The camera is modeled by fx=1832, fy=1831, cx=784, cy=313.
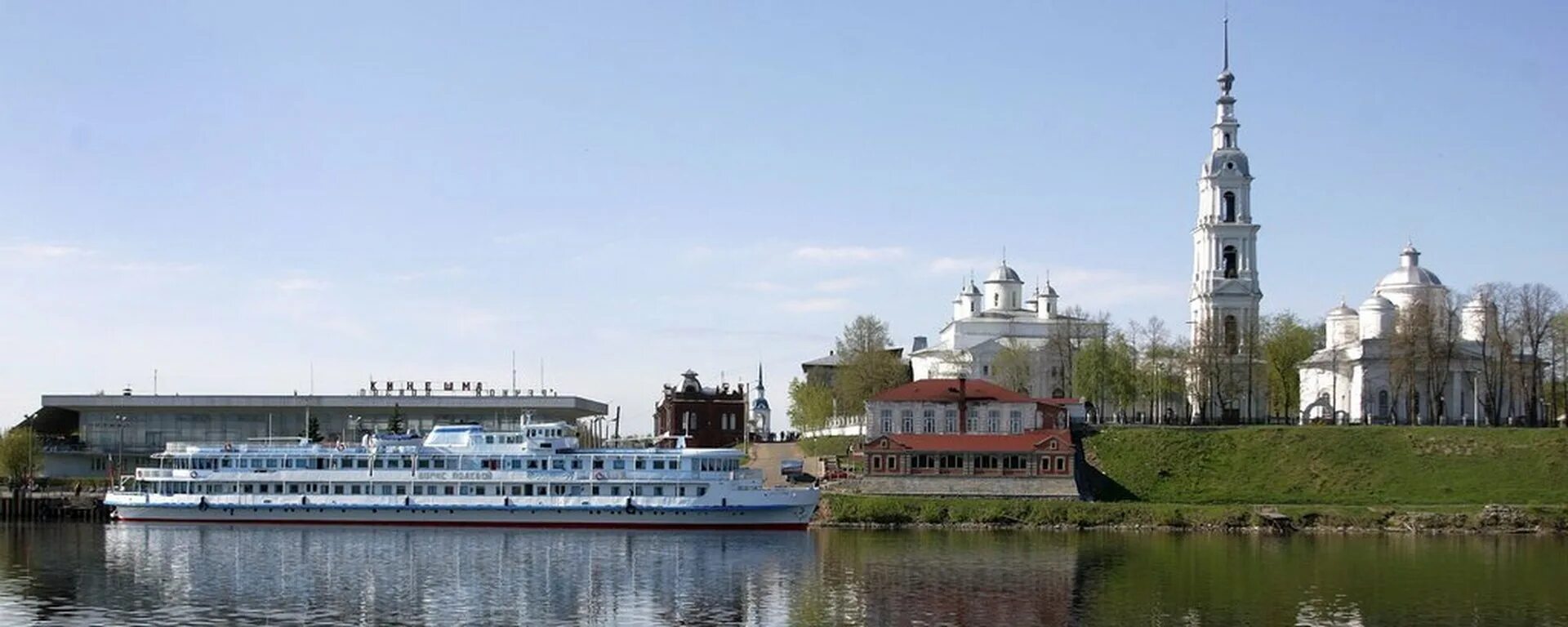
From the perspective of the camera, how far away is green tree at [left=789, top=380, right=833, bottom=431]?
122 meters

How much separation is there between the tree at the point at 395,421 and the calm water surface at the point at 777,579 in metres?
20.5

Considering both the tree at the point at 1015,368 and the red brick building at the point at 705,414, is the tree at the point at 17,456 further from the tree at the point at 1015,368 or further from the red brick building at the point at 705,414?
the tree at the point at 1015,368

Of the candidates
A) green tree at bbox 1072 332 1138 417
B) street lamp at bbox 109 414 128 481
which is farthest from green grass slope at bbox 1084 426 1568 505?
street lamp at bbox 109 414 128 481

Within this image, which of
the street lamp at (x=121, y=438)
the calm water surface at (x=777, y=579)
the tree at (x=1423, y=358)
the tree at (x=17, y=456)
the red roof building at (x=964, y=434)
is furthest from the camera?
the street lamp at (x=121, y=438)

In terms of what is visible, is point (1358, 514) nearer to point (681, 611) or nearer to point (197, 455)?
point (681, 611)

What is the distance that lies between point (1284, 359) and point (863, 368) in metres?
28.5

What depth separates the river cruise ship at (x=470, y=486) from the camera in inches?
3307

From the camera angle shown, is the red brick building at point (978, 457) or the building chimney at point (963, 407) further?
the building chimney at point (963, 407)

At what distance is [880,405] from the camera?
105438 mm

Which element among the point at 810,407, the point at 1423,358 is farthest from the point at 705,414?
the point at 1423,358

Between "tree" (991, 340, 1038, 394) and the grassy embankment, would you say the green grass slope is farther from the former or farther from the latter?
"tree" (991, 340, 1038, 394)

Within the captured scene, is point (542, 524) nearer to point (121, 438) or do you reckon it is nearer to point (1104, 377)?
point (1104, 377)

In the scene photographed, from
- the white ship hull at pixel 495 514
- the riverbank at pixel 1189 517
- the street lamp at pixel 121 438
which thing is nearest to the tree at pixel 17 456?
the street lamp at pixel 121 438

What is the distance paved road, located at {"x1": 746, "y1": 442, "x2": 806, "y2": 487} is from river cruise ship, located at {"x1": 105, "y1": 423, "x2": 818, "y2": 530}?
17474mm
